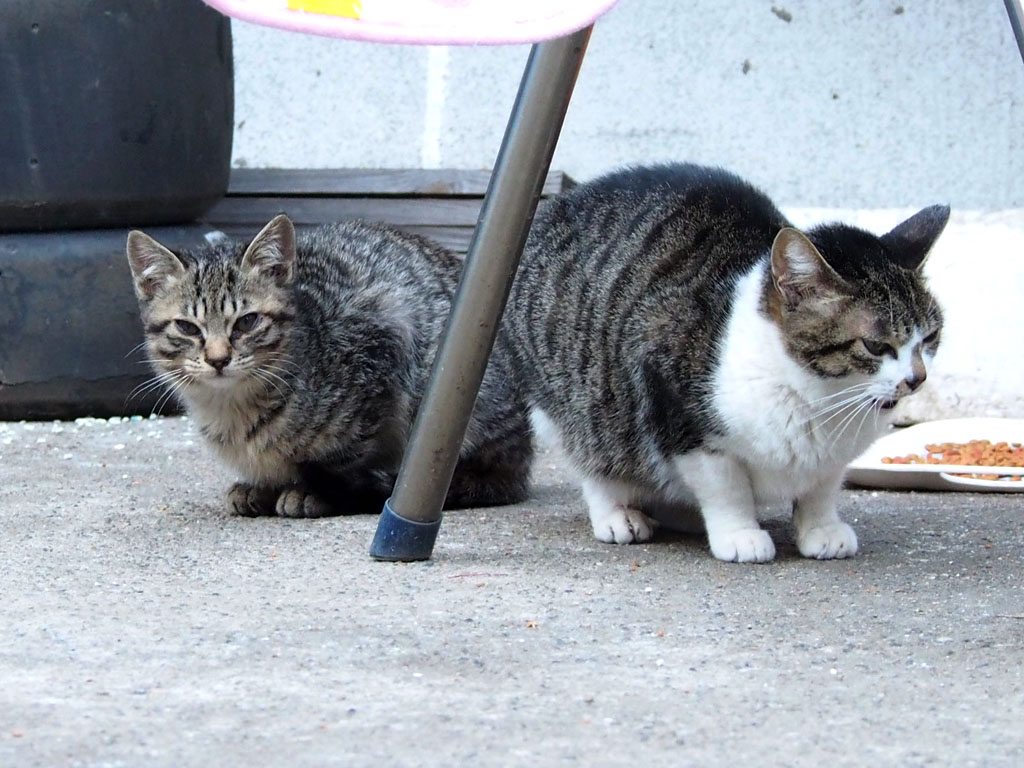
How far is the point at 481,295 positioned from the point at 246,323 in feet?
3.14

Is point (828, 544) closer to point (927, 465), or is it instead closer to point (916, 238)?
point (916, 238)

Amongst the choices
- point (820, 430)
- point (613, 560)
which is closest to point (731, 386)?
point (820, 430)

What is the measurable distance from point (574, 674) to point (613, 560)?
751mm

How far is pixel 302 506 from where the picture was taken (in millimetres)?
2982

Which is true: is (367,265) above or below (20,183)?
above

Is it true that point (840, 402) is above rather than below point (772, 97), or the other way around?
above

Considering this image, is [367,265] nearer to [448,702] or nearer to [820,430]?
[820,430]

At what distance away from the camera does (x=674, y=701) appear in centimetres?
165

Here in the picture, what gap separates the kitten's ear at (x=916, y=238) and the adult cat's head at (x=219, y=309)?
4.35ft

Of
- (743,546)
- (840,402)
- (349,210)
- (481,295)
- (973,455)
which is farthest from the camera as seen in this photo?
(349,210)

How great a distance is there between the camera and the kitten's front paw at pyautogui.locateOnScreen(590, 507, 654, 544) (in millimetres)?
2697

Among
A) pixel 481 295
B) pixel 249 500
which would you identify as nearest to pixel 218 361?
pixel 249 500

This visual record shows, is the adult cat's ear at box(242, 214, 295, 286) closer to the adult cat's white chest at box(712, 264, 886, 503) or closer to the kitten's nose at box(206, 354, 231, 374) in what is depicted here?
the kitten's nose at box(206, 354, 231, 374)

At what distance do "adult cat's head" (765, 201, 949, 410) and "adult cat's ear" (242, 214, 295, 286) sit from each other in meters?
1.18
